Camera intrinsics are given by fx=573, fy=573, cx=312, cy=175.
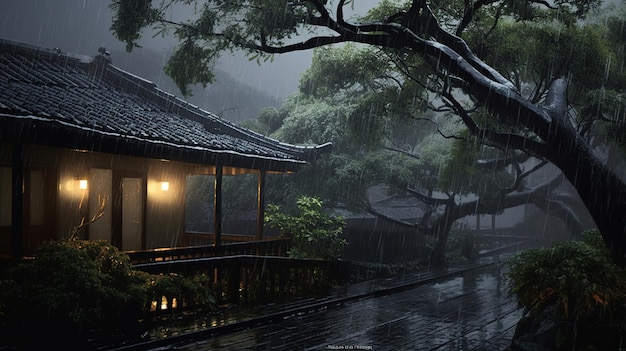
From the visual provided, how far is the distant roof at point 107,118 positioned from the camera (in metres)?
9.76

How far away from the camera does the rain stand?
8180 mm

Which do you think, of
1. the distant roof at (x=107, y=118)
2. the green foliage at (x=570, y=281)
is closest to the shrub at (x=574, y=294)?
the green foliage at (x=570, y=281)

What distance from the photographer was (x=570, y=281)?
792 centimetres

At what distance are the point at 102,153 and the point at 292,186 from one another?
→ 1078 cm

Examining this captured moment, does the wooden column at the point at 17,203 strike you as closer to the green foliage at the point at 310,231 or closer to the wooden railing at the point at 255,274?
the wooden railing at the point at 255,274

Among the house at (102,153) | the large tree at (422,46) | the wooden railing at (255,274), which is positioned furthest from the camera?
the wooden railing at (255,274)

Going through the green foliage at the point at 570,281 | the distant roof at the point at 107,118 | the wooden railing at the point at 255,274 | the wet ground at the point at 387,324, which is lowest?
the wet ground at the point at 387,324

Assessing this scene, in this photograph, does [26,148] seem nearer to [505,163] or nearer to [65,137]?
[65,137]

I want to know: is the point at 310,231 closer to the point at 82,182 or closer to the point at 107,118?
the point at 82,182

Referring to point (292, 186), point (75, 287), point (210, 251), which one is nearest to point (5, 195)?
point (210, 251)

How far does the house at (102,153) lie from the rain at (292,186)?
0.05 metres

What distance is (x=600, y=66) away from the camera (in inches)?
590

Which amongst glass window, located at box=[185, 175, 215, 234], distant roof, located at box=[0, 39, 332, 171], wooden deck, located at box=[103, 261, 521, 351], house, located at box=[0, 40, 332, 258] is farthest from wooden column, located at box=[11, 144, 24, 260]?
glass window, located at box=[185, 175, 215, 234]

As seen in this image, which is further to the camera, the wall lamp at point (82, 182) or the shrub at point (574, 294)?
the wall lamp at point (82, 182)
